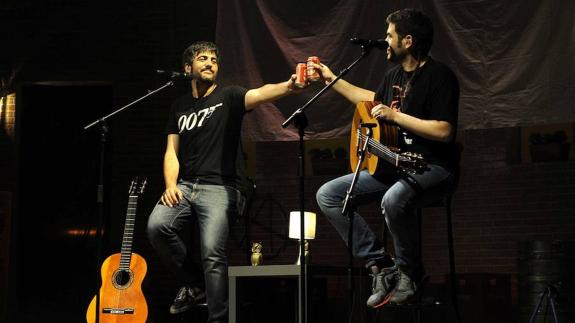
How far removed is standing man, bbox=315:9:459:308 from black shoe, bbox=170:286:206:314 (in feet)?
3.84

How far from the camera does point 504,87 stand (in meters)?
5.81

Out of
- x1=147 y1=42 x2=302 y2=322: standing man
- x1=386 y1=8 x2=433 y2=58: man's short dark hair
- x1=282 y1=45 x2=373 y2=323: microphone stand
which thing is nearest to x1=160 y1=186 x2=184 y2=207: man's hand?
x1=147 y1=42 x2=302 y2=322: standing man

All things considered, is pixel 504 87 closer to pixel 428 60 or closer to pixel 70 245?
pixel 428 60

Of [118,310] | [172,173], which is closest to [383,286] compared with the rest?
[172,173]

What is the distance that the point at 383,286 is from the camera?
4.68m

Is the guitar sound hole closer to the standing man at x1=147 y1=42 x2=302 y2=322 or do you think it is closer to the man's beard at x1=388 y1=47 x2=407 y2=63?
the standing man at x1=147 y1=42 x2=302 y2=322

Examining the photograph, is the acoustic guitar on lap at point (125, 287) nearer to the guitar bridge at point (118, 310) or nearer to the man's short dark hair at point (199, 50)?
the guitar bridge at point (118, 310)

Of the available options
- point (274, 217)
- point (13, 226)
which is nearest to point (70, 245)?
point (13, 226)

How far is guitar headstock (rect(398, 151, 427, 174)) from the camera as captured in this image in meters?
4.71

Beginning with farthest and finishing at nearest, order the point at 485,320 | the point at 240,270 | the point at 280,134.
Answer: the point at 485,320 → the point at 280,134 → the point at 240,270

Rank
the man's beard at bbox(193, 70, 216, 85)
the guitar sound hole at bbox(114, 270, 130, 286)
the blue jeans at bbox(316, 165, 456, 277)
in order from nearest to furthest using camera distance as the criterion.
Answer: the blue jeans at bbox(316, 165, 456, 277)
the man's beard at bbox(193, 70, 216, 85)
the guitar sound hole at bbox(114, 270, 130, 286)

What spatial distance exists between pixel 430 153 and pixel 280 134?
5.90ft

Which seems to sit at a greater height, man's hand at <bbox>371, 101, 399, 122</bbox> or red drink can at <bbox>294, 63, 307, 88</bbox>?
red drink can at <bbox>294, 63, 307, 88</bbox>

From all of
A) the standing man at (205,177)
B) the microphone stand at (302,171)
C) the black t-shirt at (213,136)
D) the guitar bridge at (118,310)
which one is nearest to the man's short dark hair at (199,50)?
the standing man at (205,177)
